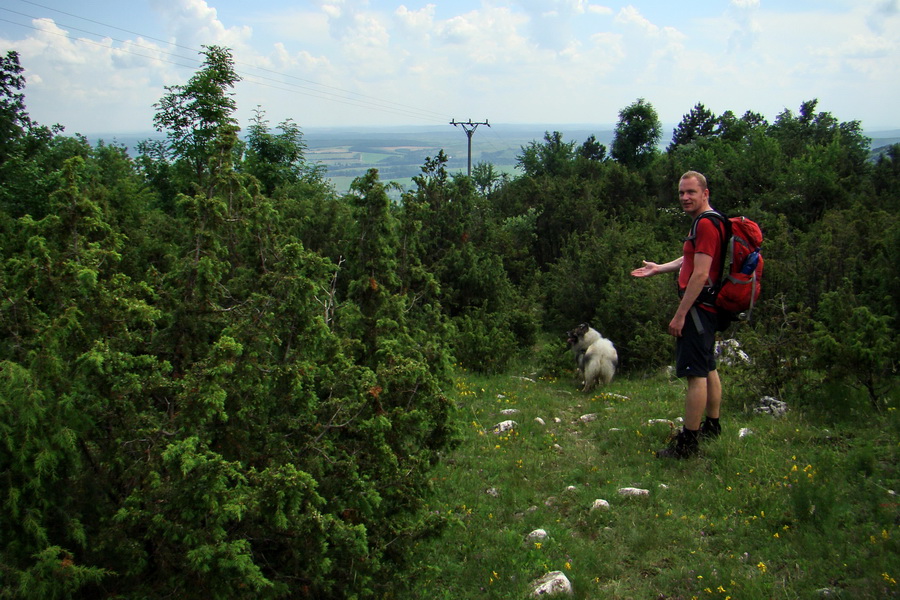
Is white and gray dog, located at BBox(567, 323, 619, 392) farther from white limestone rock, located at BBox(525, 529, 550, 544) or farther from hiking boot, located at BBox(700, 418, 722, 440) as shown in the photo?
white limestone rock, located at BBox(525, 529, 550, 544)

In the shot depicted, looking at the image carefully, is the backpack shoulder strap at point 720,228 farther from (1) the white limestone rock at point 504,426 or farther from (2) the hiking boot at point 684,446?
(1) the white limestone rock at point 504,426

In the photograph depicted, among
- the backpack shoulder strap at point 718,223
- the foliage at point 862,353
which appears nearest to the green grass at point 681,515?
the foliage at point 862,353

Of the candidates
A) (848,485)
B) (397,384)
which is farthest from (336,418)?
(848,485)

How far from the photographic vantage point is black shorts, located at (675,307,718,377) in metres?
4.79

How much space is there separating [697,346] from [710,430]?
984mm

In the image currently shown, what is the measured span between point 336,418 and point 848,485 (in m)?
3.60

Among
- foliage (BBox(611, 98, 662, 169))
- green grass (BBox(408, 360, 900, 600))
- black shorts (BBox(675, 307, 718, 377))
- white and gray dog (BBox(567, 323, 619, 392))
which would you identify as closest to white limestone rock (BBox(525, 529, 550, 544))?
green grass (BBox(408, 360, 900, 600))

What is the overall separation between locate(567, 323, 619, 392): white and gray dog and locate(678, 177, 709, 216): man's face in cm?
467

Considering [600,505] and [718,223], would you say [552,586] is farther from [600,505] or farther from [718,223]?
[718,223]

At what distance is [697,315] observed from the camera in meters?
4.79

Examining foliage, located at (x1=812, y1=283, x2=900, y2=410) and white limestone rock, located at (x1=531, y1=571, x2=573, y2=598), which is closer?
white limestone rock, located at (x1=531, y1=571, x2=573, y2=598)

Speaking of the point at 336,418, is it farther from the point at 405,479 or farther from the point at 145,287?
the point at 145,287

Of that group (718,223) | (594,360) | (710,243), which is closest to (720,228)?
(718,223)

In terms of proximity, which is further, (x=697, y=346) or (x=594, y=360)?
(x=594, y=360)
